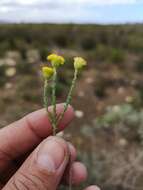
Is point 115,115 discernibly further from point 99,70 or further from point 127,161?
point 99,70

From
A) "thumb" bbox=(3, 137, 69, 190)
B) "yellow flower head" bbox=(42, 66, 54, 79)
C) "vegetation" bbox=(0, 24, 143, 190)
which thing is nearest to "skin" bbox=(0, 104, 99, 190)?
"thumb" bbox=(3, 137, 69, 190)

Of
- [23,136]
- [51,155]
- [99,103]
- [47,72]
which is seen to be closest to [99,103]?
[99,103]

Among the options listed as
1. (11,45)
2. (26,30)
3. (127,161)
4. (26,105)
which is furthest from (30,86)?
(26,30)

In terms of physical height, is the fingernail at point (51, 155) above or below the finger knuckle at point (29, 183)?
above

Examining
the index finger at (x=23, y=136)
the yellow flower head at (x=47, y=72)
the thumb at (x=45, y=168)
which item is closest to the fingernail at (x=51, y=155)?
the thumb at (x=45, y=168)

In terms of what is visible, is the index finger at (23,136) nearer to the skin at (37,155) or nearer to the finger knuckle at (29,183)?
the skin at (37,155)

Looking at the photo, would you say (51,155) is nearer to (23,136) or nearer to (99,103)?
(23,136)

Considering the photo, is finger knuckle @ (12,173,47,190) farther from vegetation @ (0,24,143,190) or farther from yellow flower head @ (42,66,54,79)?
vegetation @ (0,24,143,190)
